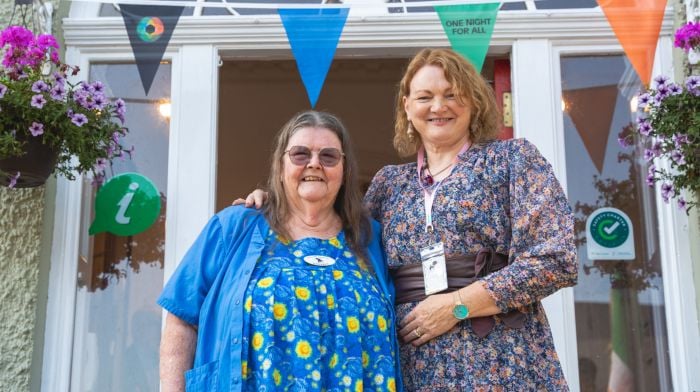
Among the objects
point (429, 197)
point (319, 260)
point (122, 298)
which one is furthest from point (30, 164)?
point (429, 197)

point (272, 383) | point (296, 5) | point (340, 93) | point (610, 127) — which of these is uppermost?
point (340, 93)

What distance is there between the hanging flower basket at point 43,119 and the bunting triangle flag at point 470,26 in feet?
4.38

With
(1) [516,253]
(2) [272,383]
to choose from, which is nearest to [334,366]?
(2) [272,383]

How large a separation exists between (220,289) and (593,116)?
1.89 m

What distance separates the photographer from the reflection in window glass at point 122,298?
303 centimetres

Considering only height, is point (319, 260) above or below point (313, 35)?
below

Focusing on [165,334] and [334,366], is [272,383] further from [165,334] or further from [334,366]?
[165,334]

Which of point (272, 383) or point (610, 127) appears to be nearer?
point (272, 383)

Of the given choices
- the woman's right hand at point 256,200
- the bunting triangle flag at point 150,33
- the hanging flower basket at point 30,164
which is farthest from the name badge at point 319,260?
the bunting triangle flag at point 150,33

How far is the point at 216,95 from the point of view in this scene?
3137 millimetres

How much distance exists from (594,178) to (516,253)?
1.24 meters

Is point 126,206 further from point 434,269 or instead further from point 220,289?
point 434,269

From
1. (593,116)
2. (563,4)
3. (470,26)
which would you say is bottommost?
(593,116)

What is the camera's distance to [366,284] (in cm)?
204
